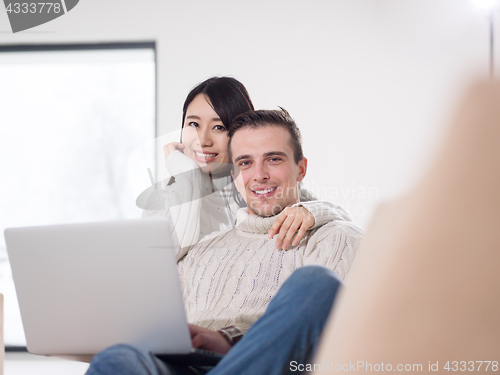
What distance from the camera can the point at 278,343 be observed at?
640 millimetres

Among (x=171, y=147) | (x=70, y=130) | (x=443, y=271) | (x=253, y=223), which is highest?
(x=443, y=271)

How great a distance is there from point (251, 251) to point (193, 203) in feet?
1.34

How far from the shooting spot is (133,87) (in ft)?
9.98

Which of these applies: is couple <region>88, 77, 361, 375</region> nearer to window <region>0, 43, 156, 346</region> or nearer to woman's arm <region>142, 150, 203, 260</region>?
woman's arm <region>142, 150, 203, 260</region>

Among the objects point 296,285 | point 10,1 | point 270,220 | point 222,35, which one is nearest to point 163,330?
point 296,285

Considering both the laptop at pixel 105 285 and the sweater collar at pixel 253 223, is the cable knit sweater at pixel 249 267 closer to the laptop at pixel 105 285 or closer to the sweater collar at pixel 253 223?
the sweater collar at pixel 253 223

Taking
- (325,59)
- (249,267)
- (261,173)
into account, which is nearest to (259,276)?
(249,267)

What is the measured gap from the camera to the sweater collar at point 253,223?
55.4 inches

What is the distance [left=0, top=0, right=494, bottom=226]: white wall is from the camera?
2.78m

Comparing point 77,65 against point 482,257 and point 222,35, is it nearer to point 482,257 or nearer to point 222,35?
point 222,35

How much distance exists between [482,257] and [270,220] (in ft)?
3.60

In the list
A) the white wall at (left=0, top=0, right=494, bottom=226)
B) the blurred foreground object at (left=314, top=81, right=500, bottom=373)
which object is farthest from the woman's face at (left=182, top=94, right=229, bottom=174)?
the blurred foreground object at (left=314, top=81, right=500, bottom=373)

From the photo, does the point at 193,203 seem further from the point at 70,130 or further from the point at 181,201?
the point at 70,130

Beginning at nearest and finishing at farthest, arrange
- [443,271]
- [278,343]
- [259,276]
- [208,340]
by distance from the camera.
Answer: [443,271] < [278,343] < [208,340] < [259,276]
